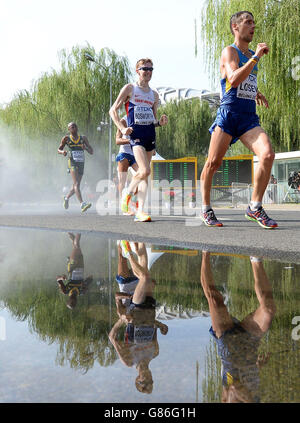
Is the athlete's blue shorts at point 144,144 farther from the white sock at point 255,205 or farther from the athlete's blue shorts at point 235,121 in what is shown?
the white sock at point 255,205

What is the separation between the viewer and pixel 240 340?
1.60 meters

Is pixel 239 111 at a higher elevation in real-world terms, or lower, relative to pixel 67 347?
higher

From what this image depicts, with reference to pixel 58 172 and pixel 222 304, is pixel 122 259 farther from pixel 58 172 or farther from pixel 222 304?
pixel 58 172

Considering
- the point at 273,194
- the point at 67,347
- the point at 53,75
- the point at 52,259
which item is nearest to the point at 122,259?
the point at 52,259

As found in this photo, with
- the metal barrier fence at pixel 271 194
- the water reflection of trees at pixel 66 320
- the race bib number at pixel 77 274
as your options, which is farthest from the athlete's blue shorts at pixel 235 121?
the metal barrier fence at pixel 271 194

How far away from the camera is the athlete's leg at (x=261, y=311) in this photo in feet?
5.77

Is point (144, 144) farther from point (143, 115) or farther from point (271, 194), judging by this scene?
point (271, 194)

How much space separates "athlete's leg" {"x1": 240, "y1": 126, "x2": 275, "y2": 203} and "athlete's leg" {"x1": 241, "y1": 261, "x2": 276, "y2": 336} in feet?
A: 8.54

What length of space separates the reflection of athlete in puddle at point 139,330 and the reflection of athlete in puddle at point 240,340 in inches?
7.8

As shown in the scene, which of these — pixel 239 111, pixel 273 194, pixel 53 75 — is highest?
pixel 53 75

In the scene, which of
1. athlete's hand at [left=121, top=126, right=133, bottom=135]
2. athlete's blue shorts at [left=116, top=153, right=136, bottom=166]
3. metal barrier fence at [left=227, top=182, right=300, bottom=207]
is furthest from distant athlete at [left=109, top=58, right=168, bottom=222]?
metal barrier fence at [left=227, top=182, right=300, bottom=207]

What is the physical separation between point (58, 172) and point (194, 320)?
26985 mm

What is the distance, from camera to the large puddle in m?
1.22
